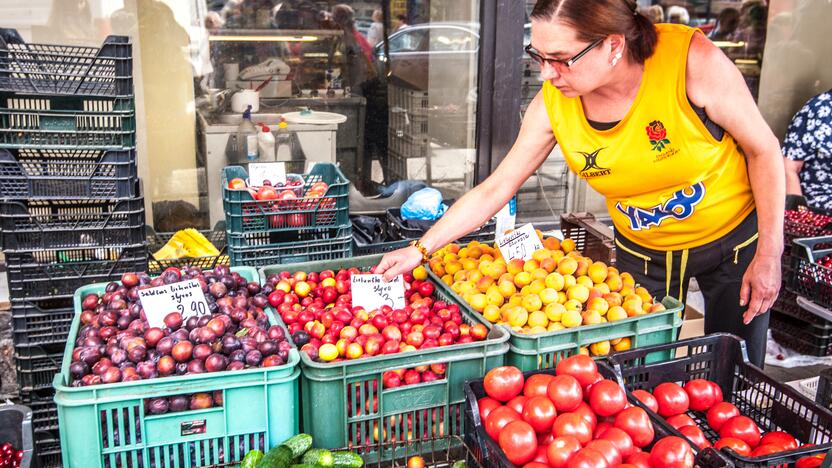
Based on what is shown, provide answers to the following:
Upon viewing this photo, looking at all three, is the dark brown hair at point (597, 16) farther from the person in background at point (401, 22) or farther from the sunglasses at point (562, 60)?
the person in background at point (401, 22)

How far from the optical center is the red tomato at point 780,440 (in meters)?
1.97

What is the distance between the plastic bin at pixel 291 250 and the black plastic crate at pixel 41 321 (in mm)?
746

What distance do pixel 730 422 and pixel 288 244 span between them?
212cm

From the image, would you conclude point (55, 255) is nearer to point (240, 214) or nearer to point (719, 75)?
point (240, 214)

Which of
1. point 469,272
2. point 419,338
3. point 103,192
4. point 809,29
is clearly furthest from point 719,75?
point 809,29

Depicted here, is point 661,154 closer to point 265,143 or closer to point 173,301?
point 173,301

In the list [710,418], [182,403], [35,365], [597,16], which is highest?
[597,16]

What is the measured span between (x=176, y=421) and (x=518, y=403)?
2.99ft

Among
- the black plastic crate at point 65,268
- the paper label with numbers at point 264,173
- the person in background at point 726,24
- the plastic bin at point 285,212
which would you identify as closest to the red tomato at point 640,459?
the plastic bin at point 285,212

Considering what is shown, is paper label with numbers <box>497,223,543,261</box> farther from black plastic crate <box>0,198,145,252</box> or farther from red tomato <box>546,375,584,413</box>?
black plastic crate <box>0,198,145,252</box>

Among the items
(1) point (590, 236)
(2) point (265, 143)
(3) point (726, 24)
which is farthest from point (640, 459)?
(3) point (726, 24)

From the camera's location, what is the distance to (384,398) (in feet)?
7.18

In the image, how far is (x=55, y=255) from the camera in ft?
10.3

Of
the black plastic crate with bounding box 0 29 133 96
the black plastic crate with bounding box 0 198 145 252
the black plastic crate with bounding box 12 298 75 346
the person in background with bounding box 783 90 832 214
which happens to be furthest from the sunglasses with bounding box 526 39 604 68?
the person in background with bounding box 783 90 832 214
